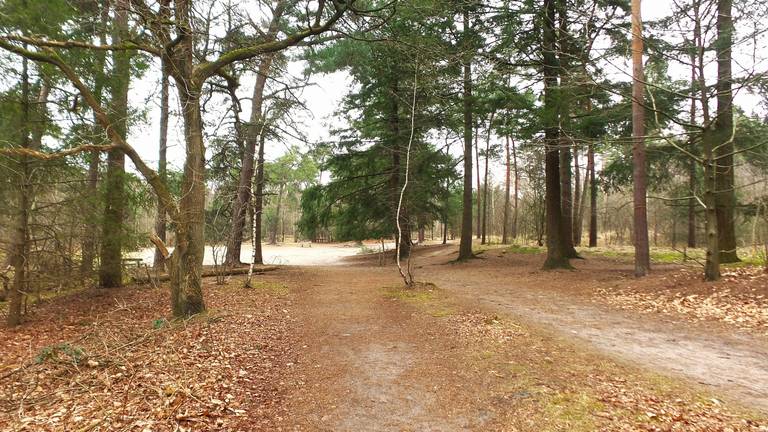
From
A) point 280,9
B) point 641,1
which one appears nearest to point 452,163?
point 641,1

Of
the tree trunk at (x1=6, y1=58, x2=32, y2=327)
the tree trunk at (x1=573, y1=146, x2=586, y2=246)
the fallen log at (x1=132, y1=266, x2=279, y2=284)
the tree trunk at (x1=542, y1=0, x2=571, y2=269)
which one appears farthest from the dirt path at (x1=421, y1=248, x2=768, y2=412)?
the tree trunk at (x1=573, y1=146, x2=586, y2=246)

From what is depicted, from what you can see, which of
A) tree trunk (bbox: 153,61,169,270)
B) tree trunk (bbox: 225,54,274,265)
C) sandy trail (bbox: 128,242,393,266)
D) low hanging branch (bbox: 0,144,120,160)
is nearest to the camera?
low hanging branch (bbox: 0,144,120,160)

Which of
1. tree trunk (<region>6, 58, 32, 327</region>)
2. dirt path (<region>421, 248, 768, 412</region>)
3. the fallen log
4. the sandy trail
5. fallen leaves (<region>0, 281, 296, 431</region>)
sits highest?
tree trunk (<region>6, 58, 32, 327</region>)

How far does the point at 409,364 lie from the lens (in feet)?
17.6

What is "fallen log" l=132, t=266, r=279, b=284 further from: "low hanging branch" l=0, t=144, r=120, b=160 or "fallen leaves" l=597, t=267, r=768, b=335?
"fallen leaves" l=597, t=267, r=768, b=335

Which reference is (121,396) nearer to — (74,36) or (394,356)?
(394,356)

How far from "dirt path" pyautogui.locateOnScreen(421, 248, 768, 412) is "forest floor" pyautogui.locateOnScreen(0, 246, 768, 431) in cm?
3

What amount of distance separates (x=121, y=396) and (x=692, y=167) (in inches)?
716

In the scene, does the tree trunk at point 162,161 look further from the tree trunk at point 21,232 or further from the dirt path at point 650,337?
the dirt path at point 650,337

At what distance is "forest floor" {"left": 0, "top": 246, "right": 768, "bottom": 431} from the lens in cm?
382

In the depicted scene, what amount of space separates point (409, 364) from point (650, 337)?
3.84 meters

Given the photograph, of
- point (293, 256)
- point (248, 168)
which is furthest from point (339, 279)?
point (293, 256)

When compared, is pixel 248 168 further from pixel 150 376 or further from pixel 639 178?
pixel 639 178

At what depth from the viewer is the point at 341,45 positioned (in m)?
12.9
